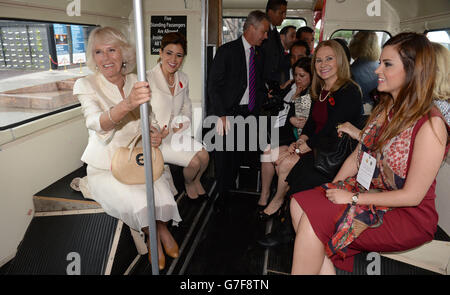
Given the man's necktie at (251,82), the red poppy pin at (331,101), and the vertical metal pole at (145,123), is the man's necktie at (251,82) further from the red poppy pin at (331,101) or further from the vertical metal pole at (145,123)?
the vertical metal pole at (145,123)

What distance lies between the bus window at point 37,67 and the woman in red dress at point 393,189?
6.92 ft

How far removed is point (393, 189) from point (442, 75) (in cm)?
101

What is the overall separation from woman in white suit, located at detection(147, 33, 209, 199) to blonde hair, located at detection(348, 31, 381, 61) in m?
3.02

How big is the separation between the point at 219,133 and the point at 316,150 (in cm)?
107

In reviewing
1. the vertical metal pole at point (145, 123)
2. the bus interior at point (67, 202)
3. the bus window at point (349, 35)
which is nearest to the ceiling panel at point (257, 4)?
the bus window at point (349, 35)

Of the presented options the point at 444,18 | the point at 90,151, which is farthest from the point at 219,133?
the point at 444,18

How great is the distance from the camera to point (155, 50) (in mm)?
4648

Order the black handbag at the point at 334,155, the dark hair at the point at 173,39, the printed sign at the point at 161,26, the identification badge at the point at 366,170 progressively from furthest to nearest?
the printed sign at the point at 161,26, the dark hair at the point at 173,39, the black handbag at the point at 334,155, the identification badge at the point at 366,170

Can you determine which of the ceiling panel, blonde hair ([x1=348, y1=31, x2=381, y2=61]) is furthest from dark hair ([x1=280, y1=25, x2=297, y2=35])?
blonde hair ([x1=348, y1=31, x2=381, y2=61])

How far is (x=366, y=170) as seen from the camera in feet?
6.04

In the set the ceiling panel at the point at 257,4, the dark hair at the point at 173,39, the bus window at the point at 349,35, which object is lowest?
the dark hair at the point at 173,39

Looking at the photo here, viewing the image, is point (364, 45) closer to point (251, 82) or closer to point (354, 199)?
point (251, 82)

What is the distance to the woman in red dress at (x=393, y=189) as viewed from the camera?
1.56m
